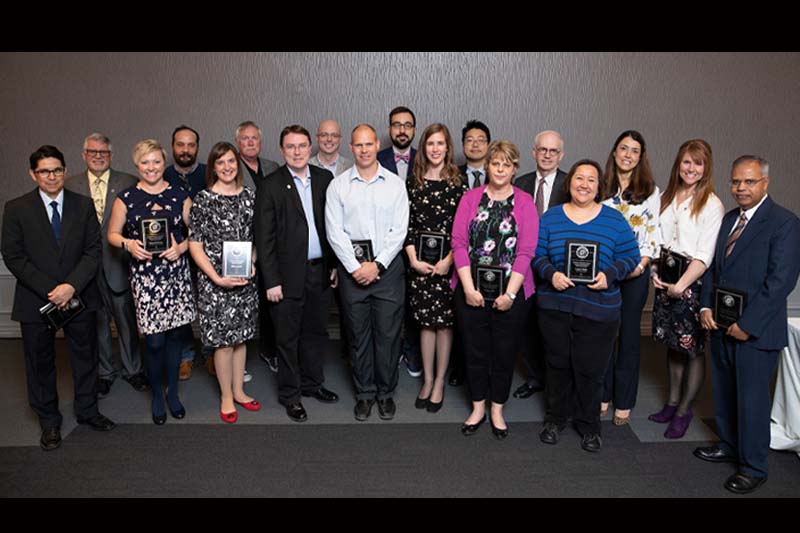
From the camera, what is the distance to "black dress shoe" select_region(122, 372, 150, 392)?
383cm

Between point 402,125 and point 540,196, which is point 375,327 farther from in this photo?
point 402,125

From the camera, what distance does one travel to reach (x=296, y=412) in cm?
342

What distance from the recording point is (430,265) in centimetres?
327

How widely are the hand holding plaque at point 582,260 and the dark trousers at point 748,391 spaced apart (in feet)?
2.23

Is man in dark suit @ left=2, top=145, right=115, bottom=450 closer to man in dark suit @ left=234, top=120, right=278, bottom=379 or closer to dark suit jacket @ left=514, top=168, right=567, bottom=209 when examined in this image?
man in dark suit @ left=234, top=120, right=278, bottom=379

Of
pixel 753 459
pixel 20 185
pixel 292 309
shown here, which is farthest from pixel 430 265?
pixel 20 185

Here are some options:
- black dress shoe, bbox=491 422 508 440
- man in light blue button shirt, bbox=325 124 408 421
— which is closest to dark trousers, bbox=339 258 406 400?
man in light blue button shirt, bbox=325 124 408 421

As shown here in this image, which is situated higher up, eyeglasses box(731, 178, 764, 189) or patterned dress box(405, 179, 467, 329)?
eyeglasses box(731, 178, 764, 189)

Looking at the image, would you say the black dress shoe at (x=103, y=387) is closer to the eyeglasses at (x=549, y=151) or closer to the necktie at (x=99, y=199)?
the necktie at (x=99, y=199)

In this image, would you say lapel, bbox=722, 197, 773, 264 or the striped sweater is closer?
lapel, bbox=722, 197, 773, 264

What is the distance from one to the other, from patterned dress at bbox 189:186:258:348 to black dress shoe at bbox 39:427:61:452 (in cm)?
91

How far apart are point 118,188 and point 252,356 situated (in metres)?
1.61

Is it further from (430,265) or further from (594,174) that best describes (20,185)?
(594,174)

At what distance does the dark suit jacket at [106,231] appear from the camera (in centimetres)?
363
